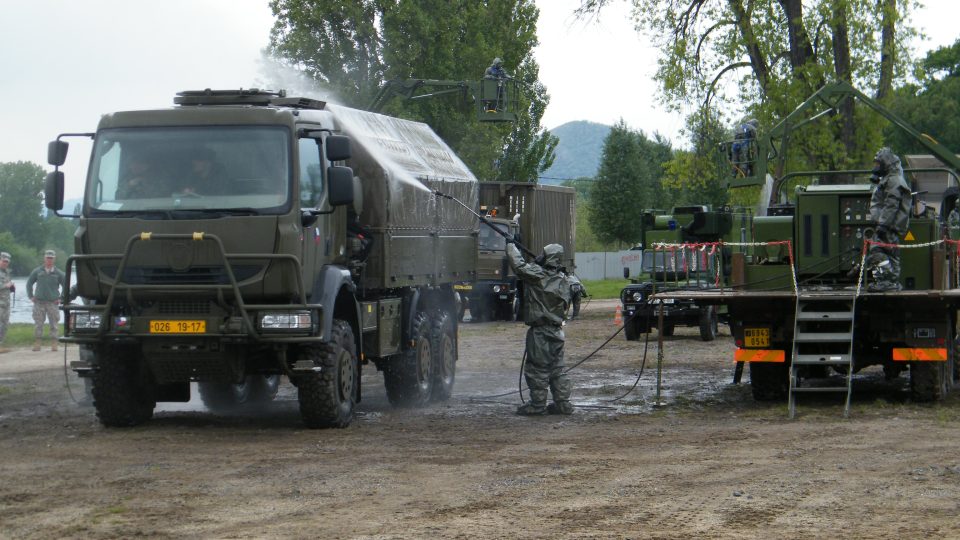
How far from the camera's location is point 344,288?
13250 millimetres

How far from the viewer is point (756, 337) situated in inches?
580

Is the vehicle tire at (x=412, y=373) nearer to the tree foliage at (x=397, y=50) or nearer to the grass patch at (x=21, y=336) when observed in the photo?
the grass patch at (x=21, y=336)

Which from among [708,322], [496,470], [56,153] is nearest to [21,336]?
[708,322]

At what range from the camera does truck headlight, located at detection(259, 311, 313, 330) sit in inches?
474

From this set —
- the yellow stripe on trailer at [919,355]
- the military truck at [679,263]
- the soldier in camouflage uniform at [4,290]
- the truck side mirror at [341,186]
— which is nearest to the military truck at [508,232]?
the military truck at [679,263]

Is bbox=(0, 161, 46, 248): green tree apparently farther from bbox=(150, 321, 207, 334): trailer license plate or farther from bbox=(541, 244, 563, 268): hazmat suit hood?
bbox=(150, 321, 207, 334): trailer license plate

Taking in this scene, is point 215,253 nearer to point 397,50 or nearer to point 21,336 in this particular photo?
point 21,336

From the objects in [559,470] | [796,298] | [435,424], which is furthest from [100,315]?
[796,298]

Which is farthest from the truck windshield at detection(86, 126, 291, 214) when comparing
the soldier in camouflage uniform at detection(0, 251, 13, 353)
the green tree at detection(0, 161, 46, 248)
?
the green tree at detection(0, 161, 46, 248)

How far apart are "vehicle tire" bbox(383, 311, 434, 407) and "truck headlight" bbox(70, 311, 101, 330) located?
404 cm

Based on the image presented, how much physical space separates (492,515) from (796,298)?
22.6 feet

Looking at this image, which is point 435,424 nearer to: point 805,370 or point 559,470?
point 559,470

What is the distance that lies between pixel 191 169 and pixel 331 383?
2352 millimetres

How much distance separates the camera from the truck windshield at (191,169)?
40.0 ft
